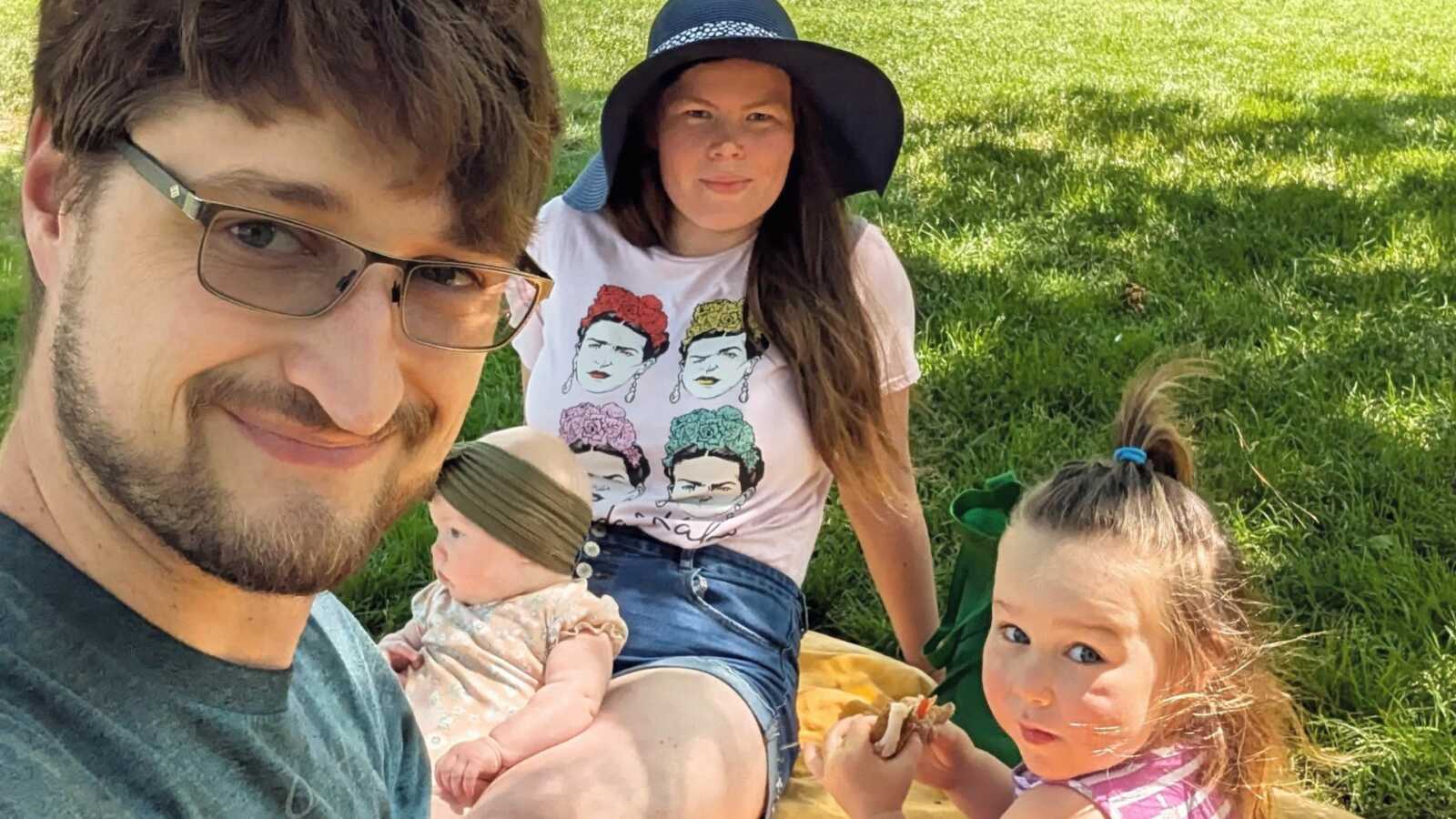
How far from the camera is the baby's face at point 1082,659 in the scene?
Answer: 217 cm

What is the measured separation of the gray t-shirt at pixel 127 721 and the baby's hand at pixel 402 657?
1176mm

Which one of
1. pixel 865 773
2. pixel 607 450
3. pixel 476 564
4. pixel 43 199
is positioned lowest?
pixel 865 773

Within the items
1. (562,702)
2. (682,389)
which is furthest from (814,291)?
(562,702)

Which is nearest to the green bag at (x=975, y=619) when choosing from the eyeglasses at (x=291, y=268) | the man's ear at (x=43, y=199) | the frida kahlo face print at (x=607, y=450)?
the frida kahlo face print at (x=607, y=450)

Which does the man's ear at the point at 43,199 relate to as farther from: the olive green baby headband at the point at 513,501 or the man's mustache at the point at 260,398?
the olive green baby headband at the point at 513,501

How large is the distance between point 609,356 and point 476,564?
593 mm

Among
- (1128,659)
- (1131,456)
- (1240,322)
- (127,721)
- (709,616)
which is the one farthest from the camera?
(1240,322)

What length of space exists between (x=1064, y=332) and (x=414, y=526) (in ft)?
8.77

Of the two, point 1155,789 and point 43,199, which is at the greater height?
point 43,199

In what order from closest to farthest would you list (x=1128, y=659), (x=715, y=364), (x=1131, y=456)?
1. (x=1128, y=659)
2. (x=1131, y=456)
3. (x=715, y=364)

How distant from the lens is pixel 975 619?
3.00m

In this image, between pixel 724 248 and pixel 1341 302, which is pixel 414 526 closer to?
pixel 724 248

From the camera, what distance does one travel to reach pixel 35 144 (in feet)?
4.82

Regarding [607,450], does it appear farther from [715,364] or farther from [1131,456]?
[1131,456]
